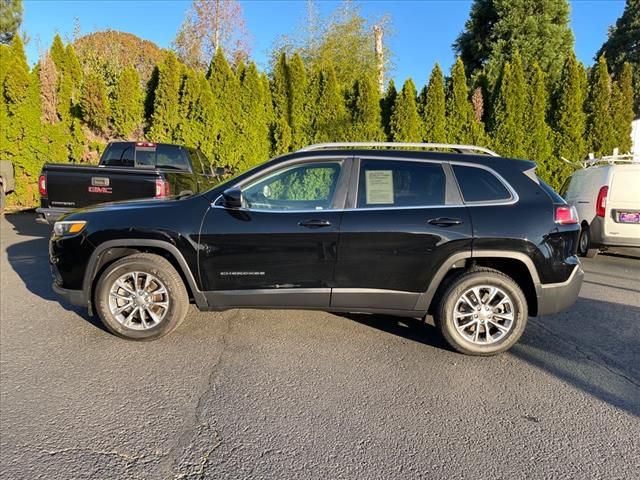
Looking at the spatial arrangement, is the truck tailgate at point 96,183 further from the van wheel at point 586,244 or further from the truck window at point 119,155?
the van wheel at point 586,244

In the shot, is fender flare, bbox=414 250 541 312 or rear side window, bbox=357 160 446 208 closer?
fender flare, bbox=414 250 541 312

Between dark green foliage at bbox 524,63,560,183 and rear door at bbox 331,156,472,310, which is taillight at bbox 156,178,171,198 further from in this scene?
dark green foliage at bbox 524,63,560,183

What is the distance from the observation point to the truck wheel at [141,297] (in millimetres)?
3818

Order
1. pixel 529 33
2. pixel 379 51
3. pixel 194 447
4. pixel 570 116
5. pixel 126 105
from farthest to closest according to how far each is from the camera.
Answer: pixel 379 51 < pixel 529 33 < pixel 126 105 < pixel 570 116 < pixel 194 447

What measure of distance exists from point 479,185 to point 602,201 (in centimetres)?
502

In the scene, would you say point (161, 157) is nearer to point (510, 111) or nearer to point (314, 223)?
point (314, 223)

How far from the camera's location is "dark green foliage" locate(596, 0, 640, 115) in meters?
28.3

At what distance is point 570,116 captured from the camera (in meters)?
11.8

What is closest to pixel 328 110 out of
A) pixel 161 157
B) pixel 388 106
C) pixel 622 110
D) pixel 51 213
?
pixel 388 106

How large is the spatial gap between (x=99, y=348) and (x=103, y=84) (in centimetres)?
1107

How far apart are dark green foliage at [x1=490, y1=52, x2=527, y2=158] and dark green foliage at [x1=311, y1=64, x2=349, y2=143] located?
4.27m

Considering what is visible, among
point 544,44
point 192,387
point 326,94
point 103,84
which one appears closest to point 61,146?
point 103,84

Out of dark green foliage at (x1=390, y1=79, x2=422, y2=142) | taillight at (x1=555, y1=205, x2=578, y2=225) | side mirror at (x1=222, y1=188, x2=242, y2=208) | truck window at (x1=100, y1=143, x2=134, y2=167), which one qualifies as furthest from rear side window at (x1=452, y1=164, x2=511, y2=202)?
dark green foliage at (x1=390, y1=79, x2=422, y2=142)

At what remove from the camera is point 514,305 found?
368cm
